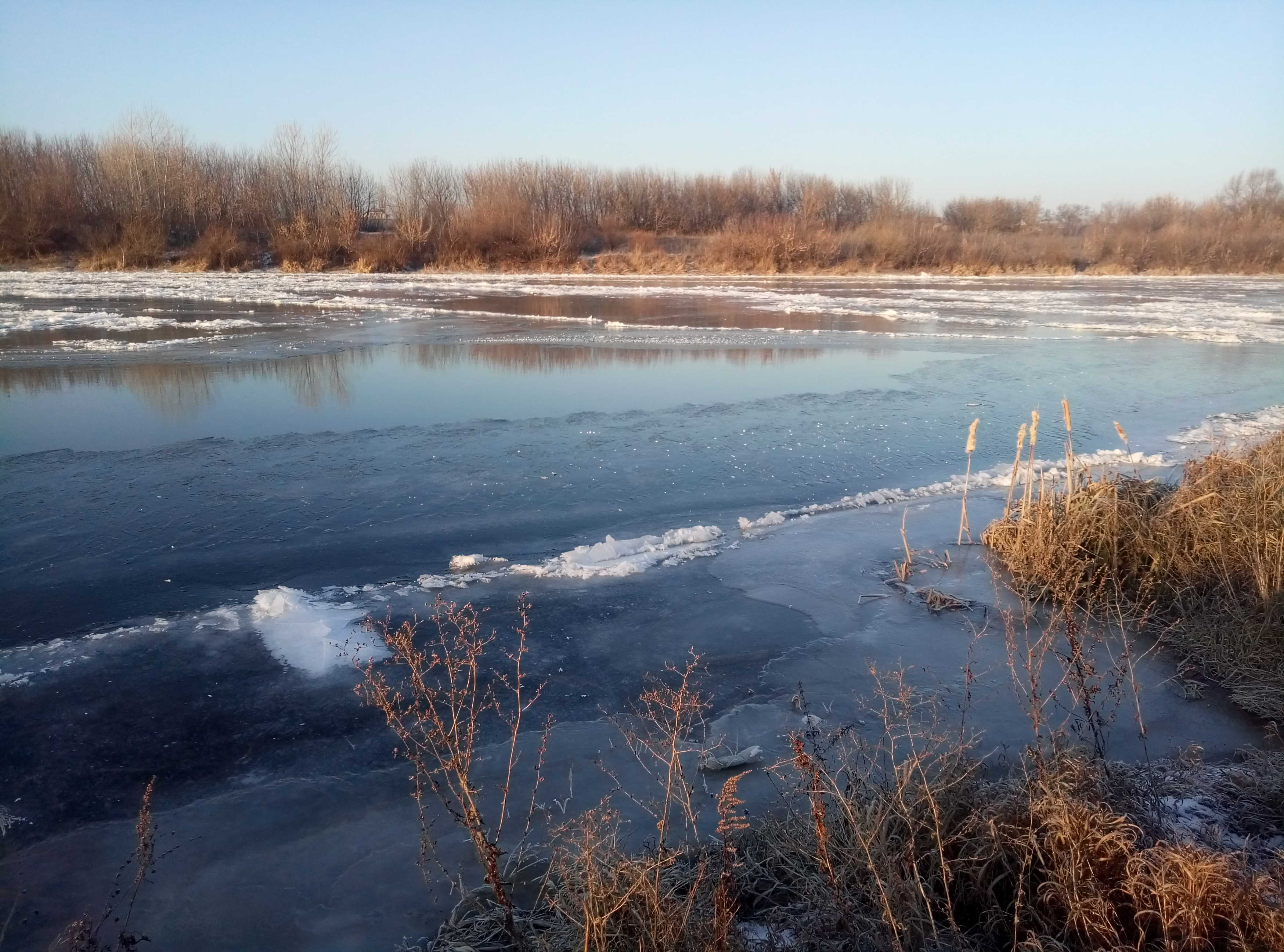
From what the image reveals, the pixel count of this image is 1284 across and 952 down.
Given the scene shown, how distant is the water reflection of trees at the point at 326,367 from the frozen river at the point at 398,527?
0.30 feet

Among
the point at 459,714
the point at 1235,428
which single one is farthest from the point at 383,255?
the point at 459,714

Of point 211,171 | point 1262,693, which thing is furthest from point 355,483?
point 211,171

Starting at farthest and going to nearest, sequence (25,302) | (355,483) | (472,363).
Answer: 1. (25,302)
2. (472,363)
3. (355,483)

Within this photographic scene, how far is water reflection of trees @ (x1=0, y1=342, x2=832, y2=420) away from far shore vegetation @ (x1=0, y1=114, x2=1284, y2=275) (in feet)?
80.9

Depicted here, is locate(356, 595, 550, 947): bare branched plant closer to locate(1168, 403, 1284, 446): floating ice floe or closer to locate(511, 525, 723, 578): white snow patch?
locate(511, 525, 723, 578): white snow patch

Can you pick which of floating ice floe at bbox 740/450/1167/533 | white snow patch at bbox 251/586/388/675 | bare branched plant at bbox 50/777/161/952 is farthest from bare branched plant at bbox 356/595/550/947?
floating ice floe at bbox 740/450/1167/533

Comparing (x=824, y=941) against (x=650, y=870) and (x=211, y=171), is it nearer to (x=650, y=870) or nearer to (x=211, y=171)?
(x=650, y=870)

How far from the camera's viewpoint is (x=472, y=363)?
1327cm

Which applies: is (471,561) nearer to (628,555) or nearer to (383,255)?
(628,555)

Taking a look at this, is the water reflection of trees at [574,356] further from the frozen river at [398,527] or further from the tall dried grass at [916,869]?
the tall dried grass at [916,869]

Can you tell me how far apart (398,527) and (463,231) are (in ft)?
125

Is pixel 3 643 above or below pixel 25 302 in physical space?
below

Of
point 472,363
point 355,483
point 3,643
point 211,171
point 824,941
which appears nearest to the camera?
point 824,941

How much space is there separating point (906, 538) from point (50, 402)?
985cm
